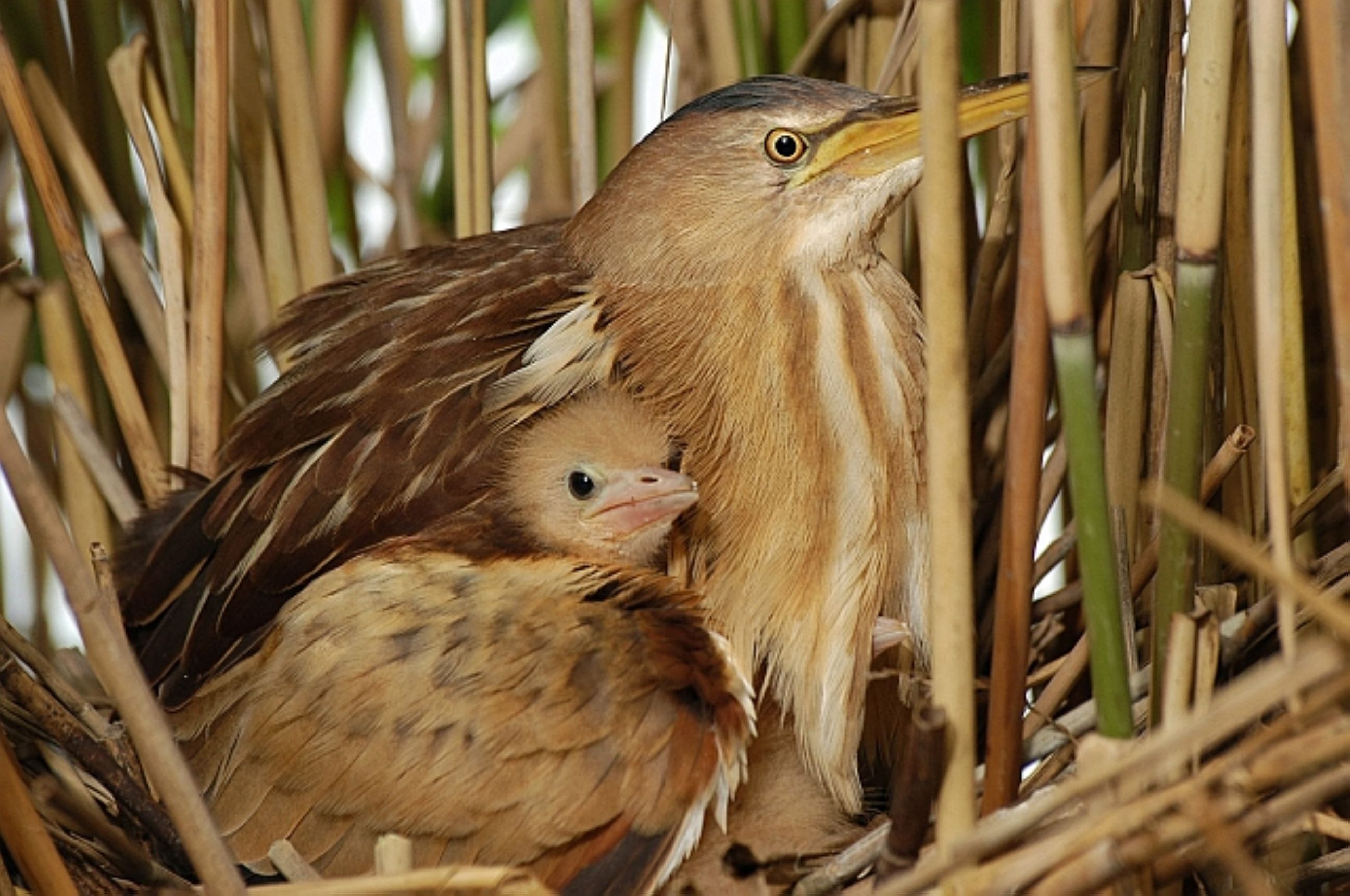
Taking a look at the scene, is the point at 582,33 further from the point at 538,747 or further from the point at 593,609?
the point at 538,747

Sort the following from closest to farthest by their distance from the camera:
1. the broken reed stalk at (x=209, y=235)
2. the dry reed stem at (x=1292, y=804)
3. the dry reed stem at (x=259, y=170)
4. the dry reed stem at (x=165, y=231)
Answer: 1. the dry reed stem at (x=1292, y=804)
2. the broken reed stalk at (x=209, y=235)
3. the dry reed stem at (x=165, y=231)
4. the dry reed stem at (x=259, y=170)

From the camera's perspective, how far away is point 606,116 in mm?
2201

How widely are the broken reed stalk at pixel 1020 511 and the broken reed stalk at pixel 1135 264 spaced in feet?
1.06

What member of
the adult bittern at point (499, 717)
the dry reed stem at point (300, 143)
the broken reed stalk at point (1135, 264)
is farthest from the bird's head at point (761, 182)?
the dry reed stem at point (300, 143)

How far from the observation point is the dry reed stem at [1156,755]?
82 cm

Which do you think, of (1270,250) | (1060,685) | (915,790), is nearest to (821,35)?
(1060,685)

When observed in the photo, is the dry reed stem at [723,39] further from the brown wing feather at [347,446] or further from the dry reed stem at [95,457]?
the dry reed stem at [95,457]

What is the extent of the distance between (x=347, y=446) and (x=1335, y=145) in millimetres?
895

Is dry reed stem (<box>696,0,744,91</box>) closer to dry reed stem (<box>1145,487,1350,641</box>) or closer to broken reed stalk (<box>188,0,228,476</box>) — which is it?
broken reed stalk (<box>188,0,228,476</box>)

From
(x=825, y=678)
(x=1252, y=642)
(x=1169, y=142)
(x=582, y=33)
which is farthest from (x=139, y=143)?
(x=1252, y=642)

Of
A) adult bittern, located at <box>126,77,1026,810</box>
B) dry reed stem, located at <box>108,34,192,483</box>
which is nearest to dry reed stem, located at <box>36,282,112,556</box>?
dry reed stem, located at <box>108,34,192,483</box>

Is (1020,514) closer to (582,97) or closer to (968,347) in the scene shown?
(968,347)

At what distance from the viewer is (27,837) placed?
1052 millimetres

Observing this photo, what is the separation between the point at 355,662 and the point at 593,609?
0.19 metres
